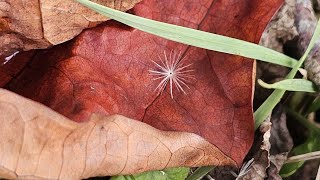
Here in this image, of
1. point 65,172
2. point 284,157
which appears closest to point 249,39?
point 284,157

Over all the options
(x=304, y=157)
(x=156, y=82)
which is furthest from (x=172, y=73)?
(x=304, y=157)

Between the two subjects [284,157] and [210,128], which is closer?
[210,128]

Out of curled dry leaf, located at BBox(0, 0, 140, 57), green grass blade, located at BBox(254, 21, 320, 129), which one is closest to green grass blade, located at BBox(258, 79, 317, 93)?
green grass blade, located at BBox(254, 21, 320, 129)

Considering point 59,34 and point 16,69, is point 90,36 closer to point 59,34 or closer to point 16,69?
point 59,34

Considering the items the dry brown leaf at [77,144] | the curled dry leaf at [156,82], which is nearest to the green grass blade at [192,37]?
the curled dry leaf at [156,82]

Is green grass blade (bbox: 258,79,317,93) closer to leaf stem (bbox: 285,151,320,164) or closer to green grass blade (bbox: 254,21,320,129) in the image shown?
green grass blade (bbox: 254,21,320,129)

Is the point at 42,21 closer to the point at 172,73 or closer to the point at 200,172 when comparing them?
the point at 172,73
